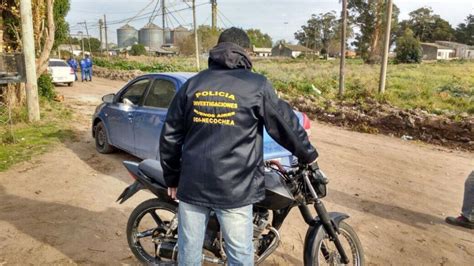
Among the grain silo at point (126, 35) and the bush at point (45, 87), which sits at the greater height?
the grain silo at point (126, 35)

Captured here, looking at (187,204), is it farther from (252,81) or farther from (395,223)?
(395,223)

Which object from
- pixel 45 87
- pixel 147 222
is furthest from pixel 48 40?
pixel 147 222

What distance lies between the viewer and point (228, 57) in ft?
7.66

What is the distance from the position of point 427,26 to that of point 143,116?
331 ft

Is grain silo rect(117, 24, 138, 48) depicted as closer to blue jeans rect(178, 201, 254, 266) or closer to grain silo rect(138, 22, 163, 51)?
grain silo rect(138, 22, 163, 51)

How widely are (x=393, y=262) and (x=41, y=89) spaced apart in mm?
13582

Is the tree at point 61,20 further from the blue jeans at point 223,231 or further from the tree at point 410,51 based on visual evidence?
the tree at point 410,51

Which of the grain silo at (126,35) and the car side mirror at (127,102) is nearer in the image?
the car side mirror at (127,102)

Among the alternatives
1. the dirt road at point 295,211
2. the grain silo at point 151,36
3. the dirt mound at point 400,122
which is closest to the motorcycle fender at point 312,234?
the dirt road at point 295,211

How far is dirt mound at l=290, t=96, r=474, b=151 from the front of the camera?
954 centimetres

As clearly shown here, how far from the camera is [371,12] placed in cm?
6144

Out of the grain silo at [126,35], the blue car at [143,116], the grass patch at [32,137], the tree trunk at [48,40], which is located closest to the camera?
the blue car at [143,116]

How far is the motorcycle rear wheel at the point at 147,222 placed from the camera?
3375 millimetres

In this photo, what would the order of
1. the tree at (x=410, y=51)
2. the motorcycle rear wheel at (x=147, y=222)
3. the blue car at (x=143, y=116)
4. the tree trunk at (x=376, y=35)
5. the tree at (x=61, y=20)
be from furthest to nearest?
the tree trunk at (x=376, y=35) < the tree at (x=410, y=51) < the tree at (x=61, y=20) < the blue car at (x=143, y=116) < the motorcycle rear wheel at (x=147, y=222)
